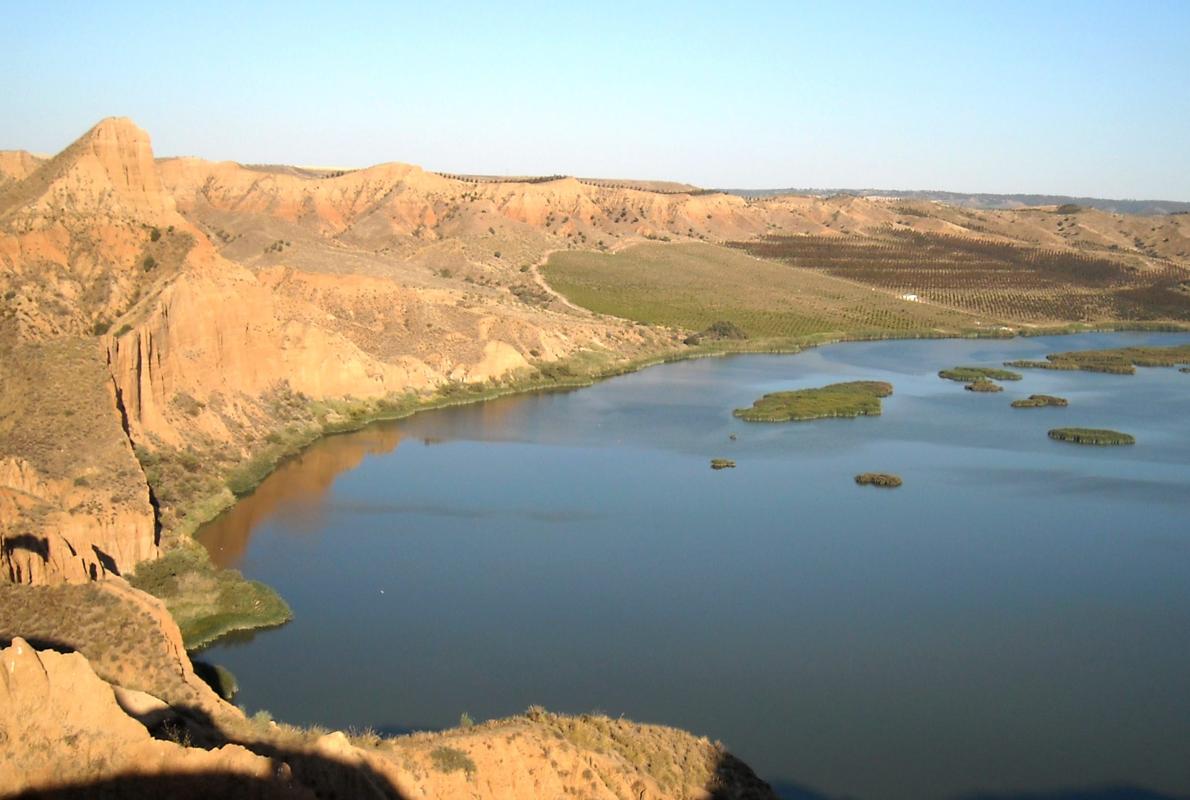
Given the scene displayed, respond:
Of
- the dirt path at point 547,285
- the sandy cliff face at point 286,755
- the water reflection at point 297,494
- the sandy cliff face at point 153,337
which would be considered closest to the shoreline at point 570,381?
the water reflection at point 297,494

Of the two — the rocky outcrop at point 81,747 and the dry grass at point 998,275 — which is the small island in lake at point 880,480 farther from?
the dry grass at point 998,275

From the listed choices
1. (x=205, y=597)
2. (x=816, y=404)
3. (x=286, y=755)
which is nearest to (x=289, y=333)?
(x=205, y=597)

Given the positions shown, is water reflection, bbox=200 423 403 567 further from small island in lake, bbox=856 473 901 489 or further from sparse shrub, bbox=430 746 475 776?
small island in lake, bbox=856 473 901 489

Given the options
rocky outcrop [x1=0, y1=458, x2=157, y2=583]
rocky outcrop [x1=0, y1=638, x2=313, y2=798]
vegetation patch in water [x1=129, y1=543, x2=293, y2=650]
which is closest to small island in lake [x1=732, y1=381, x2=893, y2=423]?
vegetation patch in water [x1=129, y1=543, x2=293, y2=650]

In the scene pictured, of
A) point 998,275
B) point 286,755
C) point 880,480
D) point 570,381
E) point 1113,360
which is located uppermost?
point 998,275

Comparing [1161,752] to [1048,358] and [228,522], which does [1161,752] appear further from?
[1048,358]

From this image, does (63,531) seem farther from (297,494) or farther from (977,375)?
(977,375)
